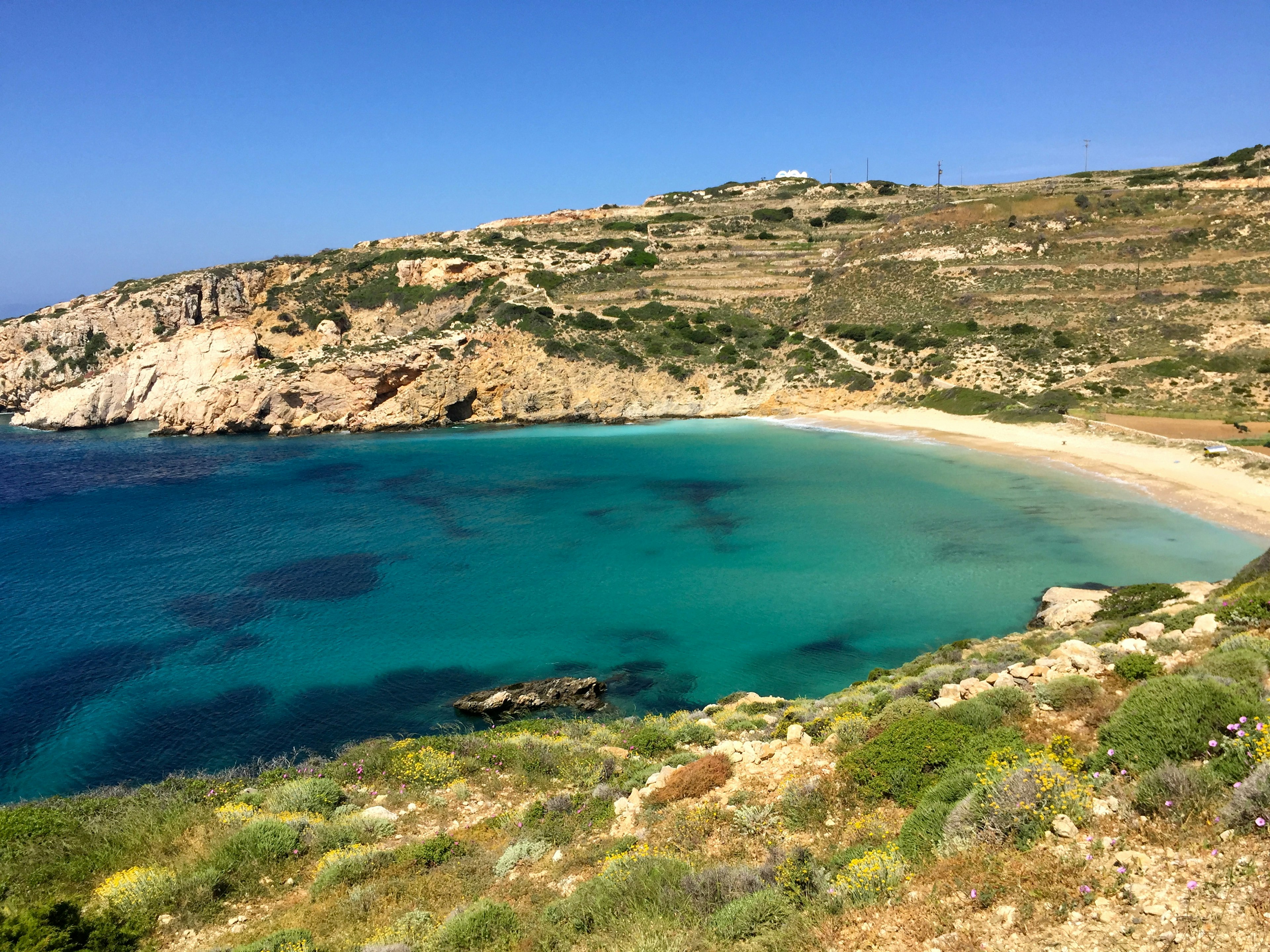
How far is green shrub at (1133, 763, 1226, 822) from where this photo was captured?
5457 millimetres

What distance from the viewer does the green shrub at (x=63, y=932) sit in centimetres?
626

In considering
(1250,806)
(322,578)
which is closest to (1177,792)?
(1250,806)

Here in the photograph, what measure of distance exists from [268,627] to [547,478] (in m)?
19.3

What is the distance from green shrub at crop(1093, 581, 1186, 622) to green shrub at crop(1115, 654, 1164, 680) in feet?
21.9

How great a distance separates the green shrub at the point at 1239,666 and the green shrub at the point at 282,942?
9.60 metres

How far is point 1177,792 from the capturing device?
18.4 feet

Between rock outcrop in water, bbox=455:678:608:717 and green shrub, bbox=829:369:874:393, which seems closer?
rock outcrop in water, bbox=455:678:608:717

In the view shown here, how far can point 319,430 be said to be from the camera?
57.0 m

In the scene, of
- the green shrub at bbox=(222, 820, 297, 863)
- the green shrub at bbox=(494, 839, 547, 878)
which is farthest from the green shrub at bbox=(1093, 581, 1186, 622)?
the green shrub at bbox=(222, 820, 297, 863)

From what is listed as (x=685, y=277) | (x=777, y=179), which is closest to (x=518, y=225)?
(x=685, y=277)

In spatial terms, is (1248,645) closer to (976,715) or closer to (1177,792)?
(976,715)

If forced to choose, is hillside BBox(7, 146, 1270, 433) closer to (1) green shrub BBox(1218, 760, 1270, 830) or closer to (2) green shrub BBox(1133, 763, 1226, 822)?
(2) green shrub BBox(1133, 763, 1226, 822)

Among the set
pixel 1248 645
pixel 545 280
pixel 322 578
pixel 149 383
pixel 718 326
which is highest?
pixel 545 280

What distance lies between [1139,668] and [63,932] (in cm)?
1252
